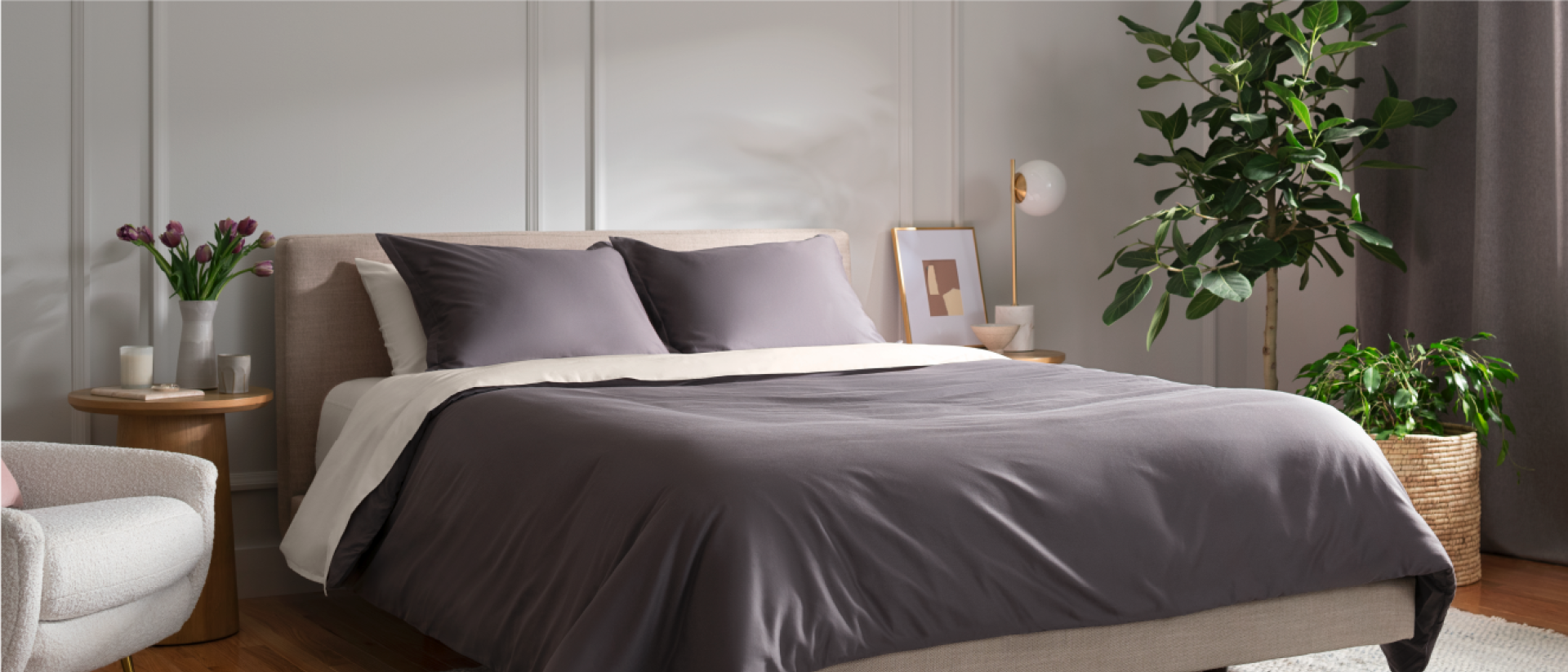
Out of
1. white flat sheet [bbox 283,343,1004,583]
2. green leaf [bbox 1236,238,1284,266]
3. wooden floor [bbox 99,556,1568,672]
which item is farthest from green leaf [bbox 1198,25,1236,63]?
wooden floor [bbox 99,556,1568,672]

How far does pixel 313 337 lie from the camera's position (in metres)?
3.30

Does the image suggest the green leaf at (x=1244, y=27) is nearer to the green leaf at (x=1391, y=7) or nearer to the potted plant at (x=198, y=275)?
the green leaf at (x=1391, y=7)

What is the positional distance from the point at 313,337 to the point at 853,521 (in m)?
2.02

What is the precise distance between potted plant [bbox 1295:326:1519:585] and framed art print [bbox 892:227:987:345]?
1.25 m

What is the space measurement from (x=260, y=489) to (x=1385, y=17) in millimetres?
3785

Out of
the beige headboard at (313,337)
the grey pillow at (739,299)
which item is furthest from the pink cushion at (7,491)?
the grey pillow at (739,299)

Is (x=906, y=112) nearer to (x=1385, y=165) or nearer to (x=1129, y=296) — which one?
(x=1129, y=296)

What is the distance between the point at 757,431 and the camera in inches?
77.8

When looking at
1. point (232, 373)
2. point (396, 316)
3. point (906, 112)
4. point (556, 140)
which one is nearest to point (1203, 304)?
point (906, 112)

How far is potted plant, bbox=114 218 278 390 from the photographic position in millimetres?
3092

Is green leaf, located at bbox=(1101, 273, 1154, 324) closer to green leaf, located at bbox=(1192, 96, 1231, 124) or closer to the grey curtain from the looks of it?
green leaf, located at bbox=(1192, 96, 1231, 124)

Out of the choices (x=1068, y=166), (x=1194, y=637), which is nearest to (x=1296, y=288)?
(x=1068, y=166)

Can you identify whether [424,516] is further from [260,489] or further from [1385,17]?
[1385,17]

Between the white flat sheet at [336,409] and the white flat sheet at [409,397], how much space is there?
0.12 metres
